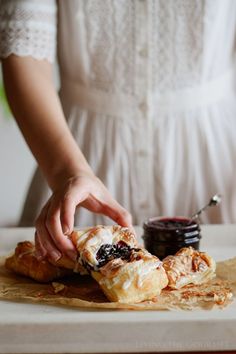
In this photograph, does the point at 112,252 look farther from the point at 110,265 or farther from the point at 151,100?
the point at 151,100

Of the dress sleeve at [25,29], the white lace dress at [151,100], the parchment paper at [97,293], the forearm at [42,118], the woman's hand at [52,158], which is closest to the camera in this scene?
the parchment paper at [97,293]

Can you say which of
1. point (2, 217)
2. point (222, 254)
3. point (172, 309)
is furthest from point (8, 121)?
point (172, 309)

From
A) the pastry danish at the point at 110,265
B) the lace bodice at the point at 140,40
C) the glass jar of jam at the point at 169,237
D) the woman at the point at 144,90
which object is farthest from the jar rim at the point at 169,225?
the lace bodice at the point at 140,40

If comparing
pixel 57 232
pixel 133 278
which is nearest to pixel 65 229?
pixel 57 232

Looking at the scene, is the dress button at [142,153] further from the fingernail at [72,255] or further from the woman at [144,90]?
the fingernail at [72,255]

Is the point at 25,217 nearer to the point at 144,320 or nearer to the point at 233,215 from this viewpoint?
the point at 233,215

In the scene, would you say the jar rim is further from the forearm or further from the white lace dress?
the white lace dress

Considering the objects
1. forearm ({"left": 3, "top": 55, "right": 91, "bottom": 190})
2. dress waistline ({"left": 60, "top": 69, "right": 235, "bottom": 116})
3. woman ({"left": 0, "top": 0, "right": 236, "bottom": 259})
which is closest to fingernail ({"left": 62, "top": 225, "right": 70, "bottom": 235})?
forearm ({"left": 3, "top": 55, "right": 91, "bottom": 190})
